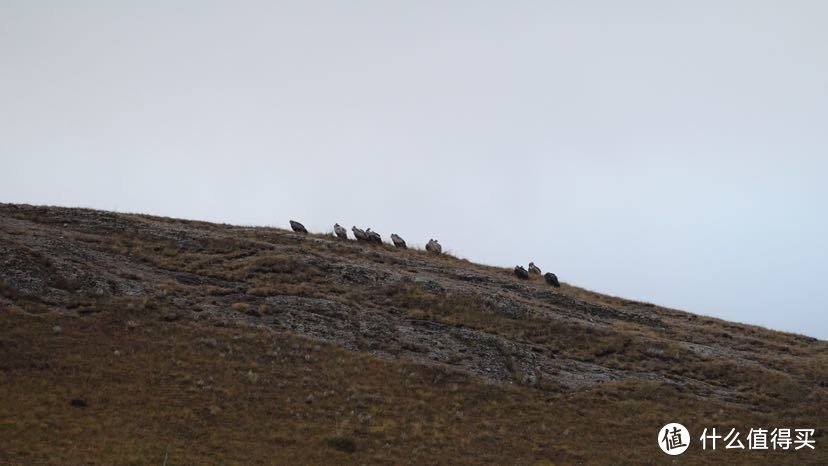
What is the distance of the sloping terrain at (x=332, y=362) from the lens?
76.2ft

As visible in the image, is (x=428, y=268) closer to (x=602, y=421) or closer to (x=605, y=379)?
(x=605, y=379)

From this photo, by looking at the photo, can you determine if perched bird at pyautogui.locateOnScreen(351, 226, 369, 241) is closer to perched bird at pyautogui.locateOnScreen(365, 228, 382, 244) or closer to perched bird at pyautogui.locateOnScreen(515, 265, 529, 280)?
perched bird at pyautogui.locateOnScreen(365, 228, 382, 244)

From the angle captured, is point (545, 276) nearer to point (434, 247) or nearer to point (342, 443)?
point (434, 247)

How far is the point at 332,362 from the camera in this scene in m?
30.3

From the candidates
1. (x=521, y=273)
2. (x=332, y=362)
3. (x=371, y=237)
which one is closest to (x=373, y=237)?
(x=371, y=237)

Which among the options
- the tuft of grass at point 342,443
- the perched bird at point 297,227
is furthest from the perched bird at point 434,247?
the tuft of grass at point 342,443

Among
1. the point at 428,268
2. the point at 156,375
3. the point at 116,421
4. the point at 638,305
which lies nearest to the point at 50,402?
Result: the point at 116,421

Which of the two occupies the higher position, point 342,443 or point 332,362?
point 332,362

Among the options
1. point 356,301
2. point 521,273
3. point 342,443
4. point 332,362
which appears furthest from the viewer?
point 521,273

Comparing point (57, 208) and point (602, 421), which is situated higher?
point (57, 208)

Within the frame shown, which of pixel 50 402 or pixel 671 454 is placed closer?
pixel 50 402

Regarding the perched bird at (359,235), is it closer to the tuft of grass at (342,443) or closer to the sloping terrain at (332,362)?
the sloping terrain at (332,362)

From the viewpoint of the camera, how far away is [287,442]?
907 inches

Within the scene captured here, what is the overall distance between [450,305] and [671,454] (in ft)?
50.3
